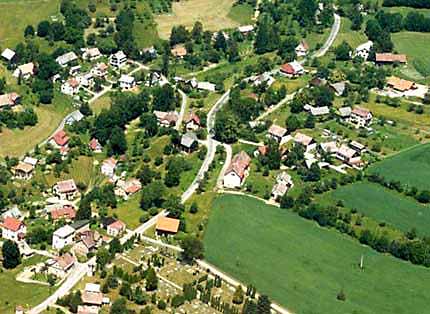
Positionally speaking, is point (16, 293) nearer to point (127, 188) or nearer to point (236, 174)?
point (127, 188)

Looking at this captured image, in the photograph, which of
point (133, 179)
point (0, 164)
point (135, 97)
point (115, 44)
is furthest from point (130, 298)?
point (115, 44)

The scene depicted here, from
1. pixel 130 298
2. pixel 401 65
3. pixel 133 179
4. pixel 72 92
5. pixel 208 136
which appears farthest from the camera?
pixel 401 65

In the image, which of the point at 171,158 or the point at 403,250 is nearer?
the point at 403,250

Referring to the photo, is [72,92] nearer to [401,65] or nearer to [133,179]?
[133,179]

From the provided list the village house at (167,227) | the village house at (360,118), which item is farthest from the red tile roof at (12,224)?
the village house at (360,118)

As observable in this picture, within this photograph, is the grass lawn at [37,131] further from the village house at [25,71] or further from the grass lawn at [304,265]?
the grass lawn at [304,265]

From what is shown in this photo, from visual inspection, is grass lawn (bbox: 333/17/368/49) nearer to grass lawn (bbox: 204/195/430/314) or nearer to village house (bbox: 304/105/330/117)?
village house (bbox: 304/105/330/117)
